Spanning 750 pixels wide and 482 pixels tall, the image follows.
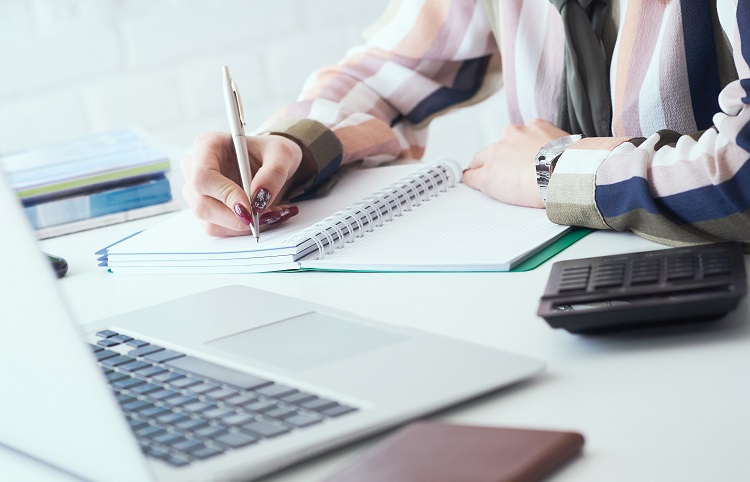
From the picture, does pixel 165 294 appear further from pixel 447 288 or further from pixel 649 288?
pixel 649 288

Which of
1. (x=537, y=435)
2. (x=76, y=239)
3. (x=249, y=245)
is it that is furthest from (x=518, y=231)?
(x=76, y=239)

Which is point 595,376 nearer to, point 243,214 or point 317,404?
point 317,404

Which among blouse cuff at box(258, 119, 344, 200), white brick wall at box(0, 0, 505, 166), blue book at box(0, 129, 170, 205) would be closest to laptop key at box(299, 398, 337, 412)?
blouse cuff at box(258, 119, 344, 200)

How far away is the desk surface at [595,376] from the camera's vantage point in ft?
1.29

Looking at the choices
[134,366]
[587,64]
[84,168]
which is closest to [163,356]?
[134,366]

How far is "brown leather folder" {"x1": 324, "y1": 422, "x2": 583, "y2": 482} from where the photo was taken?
0.38 meters

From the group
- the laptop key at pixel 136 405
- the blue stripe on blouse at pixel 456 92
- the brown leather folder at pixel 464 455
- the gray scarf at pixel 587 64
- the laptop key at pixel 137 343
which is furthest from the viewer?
the blue stripe on blouse at pixel 456 92

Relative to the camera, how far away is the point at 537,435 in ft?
1.32

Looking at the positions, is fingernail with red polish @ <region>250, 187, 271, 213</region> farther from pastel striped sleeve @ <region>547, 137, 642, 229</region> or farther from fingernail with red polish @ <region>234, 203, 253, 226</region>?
pastel striped sleeve @ <region>547, 137, 642, 229</region>

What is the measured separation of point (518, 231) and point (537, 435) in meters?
0.40

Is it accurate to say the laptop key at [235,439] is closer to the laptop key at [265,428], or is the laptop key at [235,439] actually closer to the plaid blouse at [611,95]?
the laptop key at [265,428]

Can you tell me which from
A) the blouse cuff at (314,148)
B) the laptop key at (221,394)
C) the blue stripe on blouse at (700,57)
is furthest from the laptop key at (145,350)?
the blue stripe on blouse at (700,57)

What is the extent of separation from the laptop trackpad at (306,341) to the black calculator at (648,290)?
10 cm

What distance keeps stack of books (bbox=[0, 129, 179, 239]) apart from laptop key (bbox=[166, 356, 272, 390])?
2.16ft
